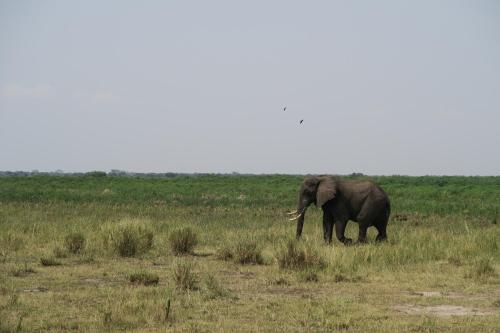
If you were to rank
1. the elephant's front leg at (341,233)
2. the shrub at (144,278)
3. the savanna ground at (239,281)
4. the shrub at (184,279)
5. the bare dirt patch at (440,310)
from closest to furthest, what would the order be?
the savanna ground at (239,281), the bare dirt patch at (440,310), the shrub at (184,279), the shrub at (144,278), the elephant's front leg at (341,233)

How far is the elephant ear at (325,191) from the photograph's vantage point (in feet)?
57.5

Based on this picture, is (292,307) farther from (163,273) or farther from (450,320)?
(163,273)

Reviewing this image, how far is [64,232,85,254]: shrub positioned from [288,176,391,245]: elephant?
5251 millimetres

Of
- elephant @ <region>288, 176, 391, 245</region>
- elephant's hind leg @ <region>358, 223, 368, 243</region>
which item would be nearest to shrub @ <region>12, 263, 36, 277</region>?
elephant @ <region>288, 176, 391, 245</region>

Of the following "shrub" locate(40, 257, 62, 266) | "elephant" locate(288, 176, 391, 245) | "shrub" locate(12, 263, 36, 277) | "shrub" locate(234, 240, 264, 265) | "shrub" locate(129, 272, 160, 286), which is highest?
"elephant" locate(288, 176, 391, 245)

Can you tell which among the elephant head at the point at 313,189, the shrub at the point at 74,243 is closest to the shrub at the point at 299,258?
the elephant head at the point at 313,189

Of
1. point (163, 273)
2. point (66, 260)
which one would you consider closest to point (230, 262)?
point (163, 273)

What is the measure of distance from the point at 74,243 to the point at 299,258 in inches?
222

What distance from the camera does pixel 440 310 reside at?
32.7 feet

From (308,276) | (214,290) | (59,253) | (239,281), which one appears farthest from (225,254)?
(214,290)

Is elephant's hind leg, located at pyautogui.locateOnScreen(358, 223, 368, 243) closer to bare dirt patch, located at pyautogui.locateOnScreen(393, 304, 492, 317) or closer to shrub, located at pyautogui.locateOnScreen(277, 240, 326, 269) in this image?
shrub, located at pyautogui.locateOnScreen(277, 240, 326, 269)

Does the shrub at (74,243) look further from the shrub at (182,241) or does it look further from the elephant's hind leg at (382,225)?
the elephant's hind leg at (382,225)

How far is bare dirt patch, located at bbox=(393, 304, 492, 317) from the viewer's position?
31.7 ft

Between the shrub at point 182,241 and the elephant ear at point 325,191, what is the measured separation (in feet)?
10.9
